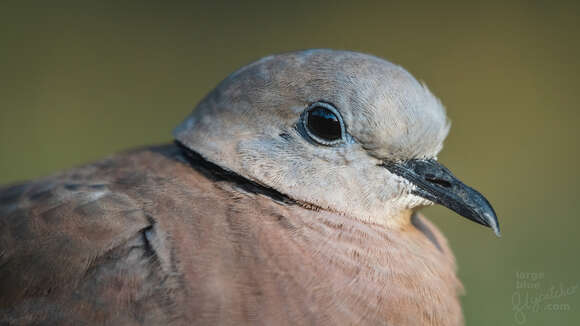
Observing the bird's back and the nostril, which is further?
the nostril

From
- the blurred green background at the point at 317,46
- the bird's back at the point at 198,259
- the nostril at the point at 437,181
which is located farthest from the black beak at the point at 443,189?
the blurred green background at the point at 317,46

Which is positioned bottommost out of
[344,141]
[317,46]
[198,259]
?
[198,259]

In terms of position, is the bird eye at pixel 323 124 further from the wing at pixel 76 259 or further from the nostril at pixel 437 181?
the wing at pixel 76 259

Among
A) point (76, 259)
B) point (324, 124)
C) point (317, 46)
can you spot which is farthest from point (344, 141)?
point (317, 46)

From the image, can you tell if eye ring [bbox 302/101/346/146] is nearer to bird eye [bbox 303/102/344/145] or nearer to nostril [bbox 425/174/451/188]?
bird eye [bbox 303/102/344/145]

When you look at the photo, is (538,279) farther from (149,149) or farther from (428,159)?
(149,149)

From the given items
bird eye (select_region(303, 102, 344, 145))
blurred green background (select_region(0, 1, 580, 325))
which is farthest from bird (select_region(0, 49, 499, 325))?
blurred green background (select_region(0, 1, 580, 325))

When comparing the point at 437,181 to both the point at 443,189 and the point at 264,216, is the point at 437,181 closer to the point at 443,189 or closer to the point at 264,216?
the point at 443,189
